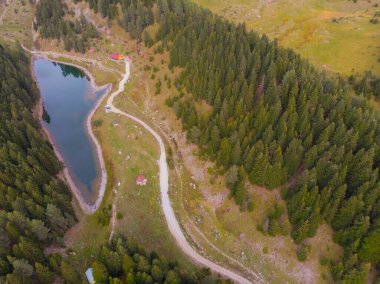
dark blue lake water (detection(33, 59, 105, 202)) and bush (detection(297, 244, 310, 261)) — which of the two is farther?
dark blue lake water (detection(33, 59, 105, 202))

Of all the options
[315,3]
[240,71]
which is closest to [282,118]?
[240,71]

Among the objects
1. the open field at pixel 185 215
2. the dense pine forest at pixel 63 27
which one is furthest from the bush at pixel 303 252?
the dense pine forest at pixel 63 27

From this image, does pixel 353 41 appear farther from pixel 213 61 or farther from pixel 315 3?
pixel 213 61

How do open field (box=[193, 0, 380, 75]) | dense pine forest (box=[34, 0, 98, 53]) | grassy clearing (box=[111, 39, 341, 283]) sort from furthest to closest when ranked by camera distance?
1. dense pine forest (box=[34, 0, 98, 53])
2. open field (box=[193, 0, 380, 75])
3. grassy clearing (box=[111, 39, 341, 283])

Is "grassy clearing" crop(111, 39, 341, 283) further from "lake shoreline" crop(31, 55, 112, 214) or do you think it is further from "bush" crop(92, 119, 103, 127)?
"bush" crop(92, 119, 103, 127)

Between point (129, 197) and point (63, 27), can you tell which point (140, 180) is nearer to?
point (129, 197)

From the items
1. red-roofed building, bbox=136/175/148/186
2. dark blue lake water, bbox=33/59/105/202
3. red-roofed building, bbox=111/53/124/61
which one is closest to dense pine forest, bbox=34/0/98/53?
dark blue lake water, bbox=33/59/105/202

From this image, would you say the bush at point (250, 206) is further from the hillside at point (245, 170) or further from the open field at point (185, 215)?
the open field at point (185, 215)
